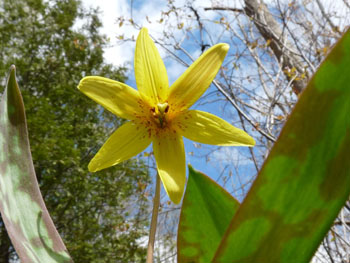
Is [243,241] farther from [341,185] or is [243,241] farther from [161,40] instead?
[161,40]

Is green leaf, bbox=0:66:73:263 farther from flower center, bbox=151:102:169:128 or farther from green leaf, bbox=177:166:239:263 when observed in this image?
flower center, bbox=151:102:169:128

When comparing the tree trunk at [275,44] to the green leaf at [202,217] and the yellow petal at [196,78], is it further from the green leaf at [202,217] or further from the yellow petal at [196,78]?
the green leaf at [202,217]

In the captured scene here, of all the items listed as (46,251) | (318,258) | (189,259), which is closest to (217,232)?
(189,259)

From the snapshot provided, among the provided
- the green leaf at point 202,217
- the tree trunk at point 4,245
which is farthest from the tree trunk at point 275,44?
the tree trunk at point 4,245

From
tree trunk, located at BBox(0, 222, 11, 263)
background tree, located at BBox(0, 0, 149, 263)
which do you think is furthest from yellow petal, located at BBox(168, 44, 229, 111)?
tree trunk, located at BBox(0, 222, 11, 263)

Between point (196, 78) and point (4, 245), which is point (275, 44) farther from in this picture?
point (4, 245)

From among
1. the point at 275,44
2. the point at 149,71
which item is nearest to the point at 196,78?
the point at 149,71
